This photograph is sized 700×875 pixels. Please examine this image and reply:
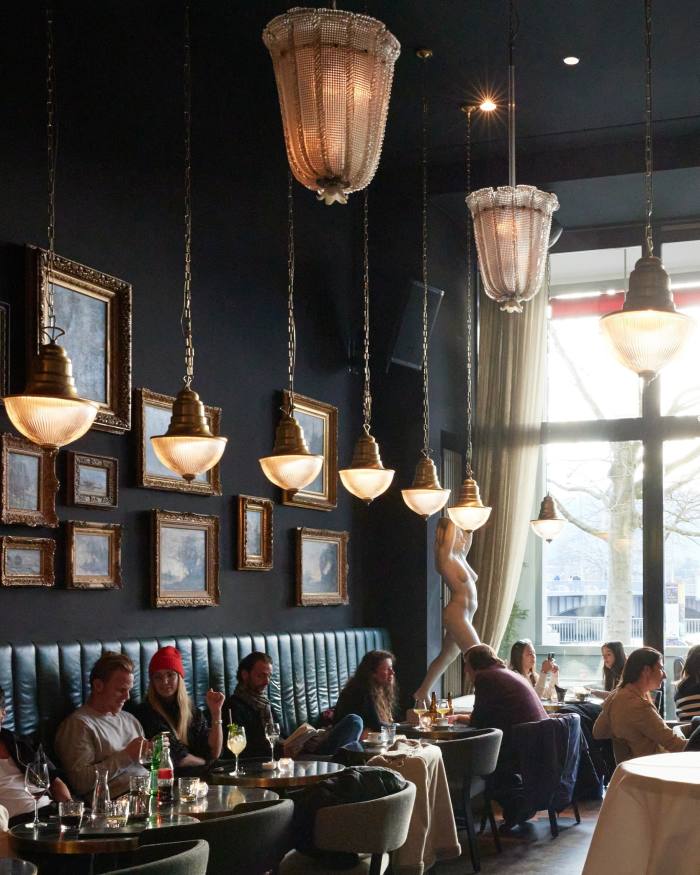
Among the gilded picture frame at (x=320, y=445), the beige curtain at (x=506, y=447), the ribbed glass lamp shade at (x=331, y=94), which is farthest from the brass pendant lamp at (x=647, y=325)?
the beige curtain at (x=506, y=447)

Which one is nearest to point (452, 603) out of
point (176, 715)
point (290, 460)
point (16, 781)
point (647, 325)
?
point (176, 715)

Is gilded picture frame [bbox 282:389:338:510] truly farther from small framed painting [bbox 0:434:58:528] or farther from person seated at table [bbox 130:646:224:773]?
small framed painting [bbox 0:434:58:528]

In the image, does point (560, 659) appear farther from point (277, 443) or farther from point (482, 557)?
point (277, 443)

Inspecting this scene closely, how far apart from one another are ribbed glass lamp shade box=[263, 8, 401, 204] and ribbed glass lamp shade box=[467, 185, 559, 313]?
1.94m

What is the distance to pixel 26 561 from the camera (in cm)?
627

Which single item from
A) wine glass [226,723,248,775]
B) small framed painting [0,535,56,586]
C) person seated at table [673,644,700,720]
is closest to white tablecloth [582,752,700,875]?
wine glass [226,723,248,775]

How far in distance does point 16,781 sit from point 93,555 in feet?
6.09

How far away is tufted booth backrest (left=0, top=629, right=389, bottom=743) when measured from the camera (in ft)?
19.8

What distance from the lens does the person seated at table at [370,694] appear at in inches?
295

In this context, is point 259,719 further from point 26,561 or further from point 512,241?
point 512,241

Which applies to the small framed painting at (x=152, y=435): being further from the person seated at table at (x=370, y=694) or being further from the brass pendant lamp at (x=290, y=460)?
the person seated at table at (x=370, y=694)

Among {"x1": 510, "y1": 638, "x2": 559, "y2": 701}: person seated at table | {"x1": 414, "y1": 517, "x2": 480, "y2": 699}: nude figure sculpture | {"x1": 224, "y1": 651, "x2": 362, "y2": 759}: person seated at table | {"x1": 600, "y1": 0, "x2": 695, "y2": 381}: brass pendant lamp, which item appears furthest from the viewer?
{"x1": 414, "y1": 517, "x2": 480, "y2": 699}: nude figure sculpture

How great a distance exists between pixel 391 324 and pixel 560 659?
3628 millimetres

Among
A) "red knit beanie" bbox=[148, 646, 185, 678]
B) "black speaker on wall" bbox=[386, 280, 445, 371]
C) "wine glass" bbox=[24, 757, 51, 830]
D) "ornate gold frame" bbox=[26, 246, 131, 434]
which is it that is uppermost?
"black speaker on wall" bbox=[386, 280, 445, 371]
